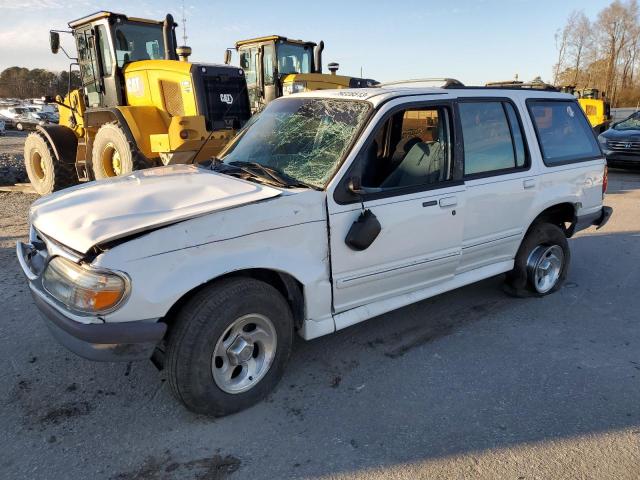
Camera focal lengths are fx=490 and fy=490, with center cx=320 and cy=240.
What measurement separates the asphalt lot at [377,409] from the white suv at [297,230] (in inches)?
13.9

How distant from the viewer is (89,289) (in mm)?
2516

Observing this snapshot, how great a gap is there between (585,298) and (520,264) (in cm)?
84

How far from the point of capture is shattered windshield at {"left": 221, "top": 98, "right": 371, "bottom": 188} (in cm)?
338

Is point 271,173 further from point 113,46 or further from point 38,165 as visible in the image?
point 38,165

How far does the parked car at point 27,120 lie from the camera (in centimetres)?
3061

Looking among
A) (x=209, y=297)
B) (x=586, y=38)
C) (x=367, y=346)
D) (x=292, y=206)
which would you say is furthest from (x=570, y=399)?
(x=586, y=38)

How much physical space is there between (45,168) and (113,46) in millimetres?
2786

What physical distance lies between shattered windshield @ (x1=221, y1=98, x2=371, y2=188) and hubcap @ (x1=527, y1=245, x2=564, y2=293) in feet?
7.92

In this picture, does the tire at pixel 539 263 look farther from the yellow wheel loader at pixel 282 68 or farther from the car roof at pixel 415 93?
the yellow wheel loader at pixel 282 68

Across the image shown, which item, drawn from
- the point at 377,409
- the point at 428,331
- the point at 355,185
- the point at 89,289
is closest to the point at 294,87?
the point at 428,331

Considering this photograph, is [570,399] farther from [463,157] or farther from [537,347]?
[463,157]

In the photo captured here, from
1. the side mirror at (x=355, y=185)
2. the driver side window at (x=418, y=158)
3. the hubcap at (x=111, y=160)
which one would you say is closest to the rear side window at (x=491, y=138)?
the driver side window at (x=418, y=158)

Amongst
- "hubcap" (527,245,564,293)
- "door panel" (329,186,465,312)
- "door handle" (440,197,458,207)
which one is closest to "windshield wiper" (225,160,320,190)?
"door panel" (329,186,465,312)

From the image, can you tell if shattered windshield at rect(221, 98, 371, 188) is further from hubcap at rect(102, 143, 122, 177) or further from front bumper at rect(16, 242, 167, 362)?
hubcap at rect(102, 143, 122, 177)
